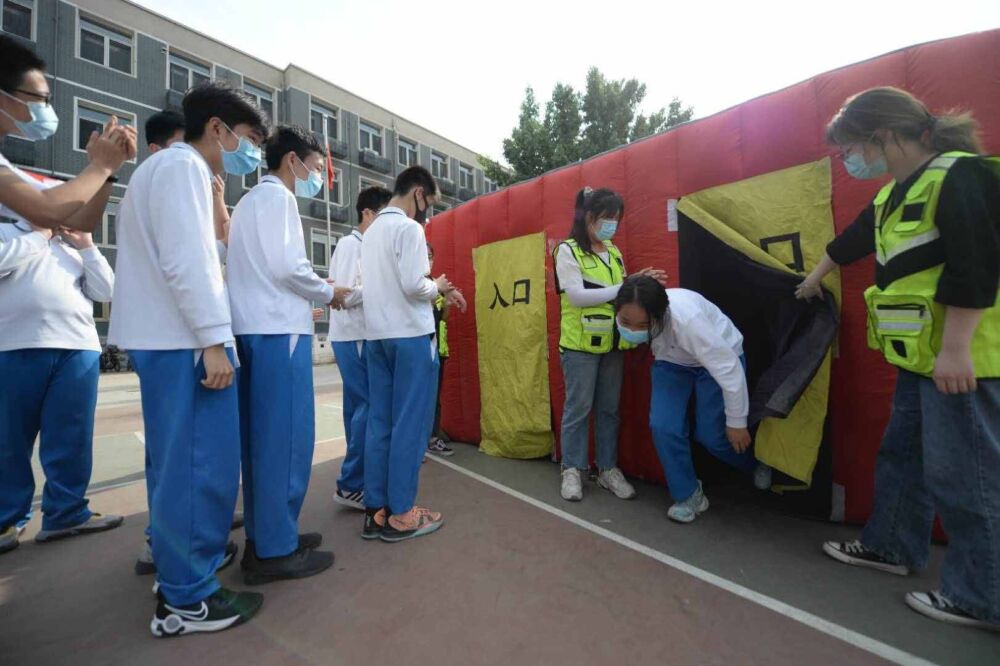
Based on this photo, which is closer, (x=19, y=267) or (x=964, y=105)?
(x=964, y=105)

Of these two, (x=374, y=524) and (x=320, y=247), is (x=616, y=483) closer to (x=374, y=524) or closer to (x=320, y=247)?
(x=374, y=524)

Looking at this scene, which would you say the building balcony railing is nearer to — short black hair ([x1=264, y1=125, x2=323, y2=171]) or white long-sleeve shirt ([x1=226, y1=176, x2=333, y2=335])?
short black hair ([x1=264, y1=125, x2=323, y2=171])

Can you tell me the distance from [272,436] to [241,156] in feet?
3.92

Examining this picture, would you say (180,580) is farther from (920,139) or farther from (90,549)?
(920,139)

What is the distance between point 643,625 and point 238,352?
1906 mm

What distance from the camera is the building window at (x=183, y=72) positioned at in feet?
53.6

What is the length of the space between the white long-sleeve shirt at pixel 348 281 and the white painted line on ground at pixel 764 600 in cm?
158

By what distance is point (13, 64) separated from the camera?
161cm

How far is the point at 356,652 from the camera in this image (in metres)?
1.52

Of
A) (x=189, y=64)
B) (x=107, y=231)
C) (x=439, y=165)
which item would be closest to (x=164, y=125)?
(x=107, y=231)

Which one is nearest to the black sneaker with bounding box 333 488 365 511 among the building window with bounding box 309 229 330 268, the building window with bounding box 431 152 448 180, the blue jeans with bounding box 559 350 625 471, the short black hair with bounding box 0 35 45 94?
the blue jeans with bounding box 559 350 625 471

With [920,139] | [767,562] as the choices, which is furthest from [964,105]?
[767,562]

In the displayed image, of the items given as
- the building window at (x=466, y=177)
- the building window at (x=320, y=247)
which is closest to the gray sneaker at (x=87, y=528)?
the building window at (x=320, y=247)

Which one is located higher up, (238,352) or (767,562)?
(238,352)
